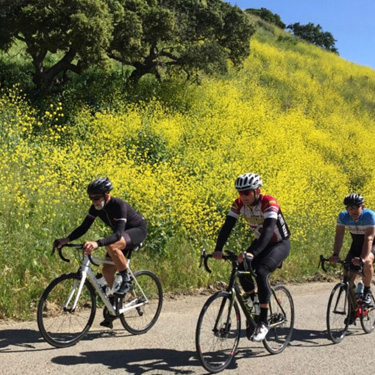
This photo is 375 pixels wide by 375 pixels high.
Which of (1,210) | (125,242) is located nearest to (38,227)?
(1,210)

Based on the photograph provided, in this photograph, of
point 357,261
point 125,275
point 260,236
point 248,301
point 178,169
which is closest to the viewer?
point 260,236

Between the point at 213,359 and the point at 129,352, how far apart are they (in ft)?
3.32

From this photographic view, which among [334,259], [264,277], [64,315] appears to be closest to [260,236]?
[264,277]

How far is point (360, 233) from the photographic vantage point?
21.7 ft

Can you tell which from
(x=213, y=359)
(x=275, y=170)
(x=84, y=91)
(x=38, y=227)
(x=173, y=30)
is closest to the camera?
(x=213, y=359)

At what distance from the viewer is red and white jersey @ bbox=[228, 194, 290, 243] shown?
17.2 ft

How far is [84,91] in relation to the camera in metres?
16.8

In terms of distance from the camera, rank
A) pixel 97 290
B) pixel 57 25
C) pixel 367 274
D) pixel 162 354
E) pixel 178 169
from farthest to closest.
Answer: pixel 57 25, pixel 178 169, pixel 367 274, pixel 97 290, pixel 162 354

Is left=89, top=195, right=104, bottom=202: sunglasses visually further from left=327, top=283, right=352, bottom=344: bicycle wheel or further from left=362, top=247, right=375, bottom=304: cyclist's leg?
left=362, top=247, right=375, bottom=304: cyclist's leg

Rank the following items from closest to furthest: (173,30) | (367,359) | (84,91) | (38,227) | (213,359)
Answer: (213,359) → (367,359) → (38,227) → (84,91) → (173,30)

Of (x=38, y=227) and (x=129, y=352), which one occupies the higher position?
(x=38, y=227)

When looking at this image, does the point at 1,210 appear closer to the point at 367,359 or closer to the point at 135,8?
the point at 367,359

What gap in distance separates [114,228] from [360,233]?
12.1 ft

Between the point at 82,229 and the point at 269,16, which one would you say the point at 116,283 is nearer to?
the point at 82,229
